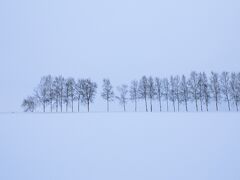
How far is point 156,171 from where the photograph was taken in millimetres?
8266

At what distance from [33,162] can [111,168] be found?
11.6ft

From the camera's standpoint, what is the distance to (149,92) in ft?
241

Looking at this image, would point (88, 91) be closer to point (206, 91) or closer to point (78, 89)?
point (78, 89)

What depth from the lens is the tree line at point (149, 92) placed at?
2694 inches

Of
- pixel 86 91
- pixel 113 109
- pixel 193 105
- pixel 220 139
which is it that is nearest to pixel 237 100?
pixel 193 105

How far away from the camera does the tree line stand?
225ft

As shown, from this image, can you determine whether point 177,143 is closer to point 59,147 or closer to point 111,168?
point 111,168

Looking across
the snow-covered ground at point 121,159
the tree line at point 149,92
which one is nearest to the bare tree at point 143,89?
the tree line at point 149,92

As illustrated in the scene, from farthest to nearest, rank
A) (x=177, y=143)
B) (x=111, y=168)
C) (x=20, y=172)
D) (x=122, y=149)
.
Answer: (x=177, y=143) < (x=122, y=149) < (x=111, y=168) < (x=20, y=172)

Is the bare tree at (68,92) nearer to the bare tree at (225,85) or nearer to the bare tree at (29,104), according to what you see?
the bare tree at (29,104)

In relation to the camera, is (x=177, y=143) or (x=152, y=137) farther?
(x=152, y=137)

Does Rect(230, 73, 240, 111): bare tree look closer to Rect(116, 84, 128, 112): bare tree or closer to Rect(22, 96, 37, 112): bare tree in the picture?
Rect(116, 84, 128, 112): bare tree

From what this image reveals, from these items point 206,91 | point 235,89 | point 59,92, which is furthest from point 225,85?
point 59,92

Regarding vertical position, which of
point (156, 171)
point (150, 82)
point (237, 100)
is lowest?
point (156, 171)
